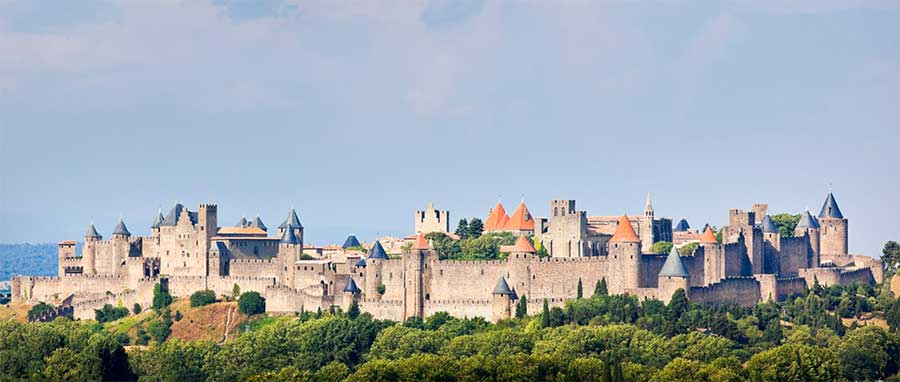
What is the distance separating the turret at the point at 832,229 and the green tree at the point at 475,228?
583 inches

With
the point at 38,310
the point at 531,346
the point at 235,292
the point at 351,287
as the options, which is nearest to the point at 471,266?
the point at 351,287

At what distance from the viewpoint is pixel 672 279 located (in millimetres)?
72438

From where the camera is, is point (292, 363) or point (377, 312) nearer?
point (292, 363)

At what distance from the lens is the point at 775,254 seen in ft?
262

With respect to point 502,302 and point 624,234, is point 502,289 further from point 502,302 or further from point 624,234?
point 624,234

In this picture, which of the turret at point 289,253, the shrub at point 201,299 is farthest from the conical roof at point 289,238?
the shrub at point 201,299

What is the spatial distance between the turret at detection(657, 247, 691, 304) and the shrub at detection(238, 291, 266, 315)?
1664 cm

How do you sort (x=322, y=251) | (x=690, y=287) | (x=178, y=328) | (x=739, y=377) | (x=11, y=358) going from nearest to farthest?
(x=739, y=377)
(x=11, y=358)
(x=690, y=287)
(x=178, y=328)
(x=322, y=251)

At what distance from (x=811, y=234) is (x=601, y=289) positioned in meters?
12.7

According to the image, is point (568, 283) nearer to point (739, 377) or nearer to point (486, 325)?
point (486, 325)

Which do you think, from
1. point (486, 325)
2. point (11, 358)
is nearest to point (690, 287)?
point (486, 325)

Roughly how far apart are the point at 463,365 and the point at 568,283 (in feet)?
33.9

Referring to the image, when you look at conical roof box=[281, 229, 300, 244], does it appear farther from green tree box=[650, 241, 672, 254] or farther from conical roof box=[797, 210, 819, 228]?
conical roof box=[797, 210, 819, 228]

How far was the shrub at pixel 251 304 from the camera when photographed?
7819cm
